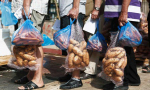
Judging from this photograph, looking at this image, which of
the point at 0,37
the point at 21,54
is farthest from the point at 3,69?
the point at 21,54

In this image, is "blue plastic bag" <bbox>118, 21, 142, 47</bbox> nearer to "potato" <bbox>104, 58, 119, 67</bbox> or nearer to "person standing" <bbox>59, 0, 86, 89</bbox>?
"potato" <bbox>104, 58, 119, 67</bbox>

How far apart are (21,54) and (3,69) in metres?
1.85

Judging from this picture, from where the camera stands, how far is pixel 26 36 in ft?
9.10

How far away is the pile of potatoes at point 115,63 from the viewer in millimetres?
2758

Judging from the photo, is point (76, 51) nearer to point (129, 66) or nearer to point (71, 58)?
point (71, 58)

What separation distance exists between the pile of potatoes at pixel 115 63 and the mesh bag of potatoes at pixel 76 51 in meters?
0.36

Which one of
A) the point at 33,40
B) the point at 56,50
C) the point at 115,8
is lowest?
the point at 56,50

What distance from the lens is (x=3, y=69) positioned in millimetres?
4547

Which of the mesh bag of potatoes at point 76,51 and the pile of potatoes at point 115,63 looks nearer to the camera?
the pile of potatoes at point 115,63

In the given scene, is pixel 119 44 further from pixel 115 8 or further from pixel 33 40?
pixel 33 40

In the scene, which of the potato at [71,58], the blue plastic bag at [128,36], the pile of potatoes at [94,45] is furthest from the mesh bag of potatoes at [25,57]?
the blue plastic bag at [128,36]

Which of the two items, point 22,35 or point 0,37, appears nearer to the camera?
point 22,35

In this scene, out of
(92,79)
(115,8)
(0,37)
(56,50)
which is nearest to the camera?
(115,8)

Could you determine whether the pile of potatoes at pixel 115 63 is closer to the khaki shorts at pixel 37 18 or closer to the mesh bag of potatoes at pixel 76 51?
the mesh bag of potatoes at pixel 76 51
